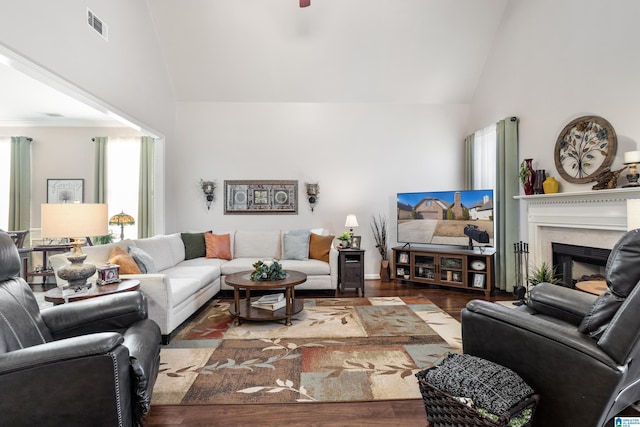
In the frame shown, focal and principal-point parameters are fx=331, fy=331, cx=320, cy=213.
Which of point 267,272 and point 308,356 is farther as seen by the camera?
point 267,272

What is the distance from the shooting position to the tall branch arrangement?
224 inches

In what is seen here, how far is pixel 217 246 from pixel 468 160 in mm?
4378

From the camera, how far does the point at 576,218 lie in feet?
11.5

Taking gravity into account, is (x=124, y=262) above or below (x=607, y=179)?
below

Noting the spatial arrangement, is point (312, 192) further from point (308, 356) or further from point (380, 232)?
point (308, 356)

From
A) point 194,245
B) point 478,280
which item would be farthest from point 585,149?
point 194,245

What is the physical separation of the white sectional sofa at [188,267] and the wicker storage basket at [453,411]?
227 cm

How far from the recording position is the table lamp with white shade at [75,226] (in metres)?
2.36

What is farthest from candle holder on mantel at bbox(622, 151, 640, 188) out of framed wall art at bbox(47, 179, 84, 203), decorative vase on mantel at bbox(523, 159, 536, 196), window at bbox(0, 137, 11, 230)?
window at bbox(0, 137, 11, 230)

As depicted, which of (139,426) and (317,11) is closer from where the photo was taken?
(139,426)

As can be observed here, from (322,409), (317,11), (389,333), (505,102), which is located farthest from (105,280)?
(505,102)

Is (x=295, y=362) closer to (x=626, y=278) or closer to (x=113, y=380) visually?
(x=113, y=380)

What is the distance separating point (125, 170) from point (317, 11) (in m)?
4.33

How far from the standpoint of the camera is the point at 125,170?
20.0ft
